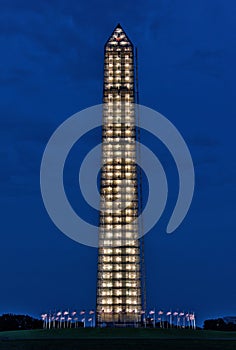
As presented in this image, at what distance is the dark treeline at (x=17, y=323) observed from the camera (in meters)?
142

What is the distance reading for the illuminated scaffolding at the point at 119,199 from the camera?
127 m

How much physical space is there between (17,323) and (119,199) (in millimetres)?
48624

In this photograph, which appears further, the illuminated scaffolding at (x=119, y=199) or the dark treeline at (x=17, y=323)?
the dark treeline at (x=17, y=323)

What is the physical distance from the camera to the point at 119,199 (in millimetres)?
135750

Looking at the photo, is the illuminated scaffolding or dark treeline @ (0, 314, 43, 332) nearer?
the illuminated scaffolding

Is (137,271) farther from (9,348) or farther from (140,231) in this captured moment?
(9,348)

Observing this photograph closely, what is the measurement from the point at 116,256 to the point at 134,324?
16.9 metres

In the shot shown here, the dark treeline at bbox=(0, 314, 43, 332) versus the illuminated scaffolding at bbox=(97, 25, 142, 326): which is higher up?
the illuminated scaffolding at bbox=(97, 25, 142, 326)

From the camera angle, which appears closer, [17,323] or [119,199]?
[119,199]

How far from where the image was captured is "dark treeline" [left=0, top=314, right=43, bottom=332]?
467 feet

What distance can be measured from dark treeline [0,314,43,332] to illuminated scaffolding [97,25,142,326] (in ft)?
97.7

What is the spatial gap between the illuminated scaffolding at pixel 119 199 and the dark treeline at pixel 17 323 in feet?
97.7

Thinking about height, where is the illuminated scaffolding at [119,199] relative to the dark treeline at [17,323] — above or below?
above

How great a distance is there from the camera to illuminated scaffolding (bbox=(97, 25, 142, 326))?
127 meters
